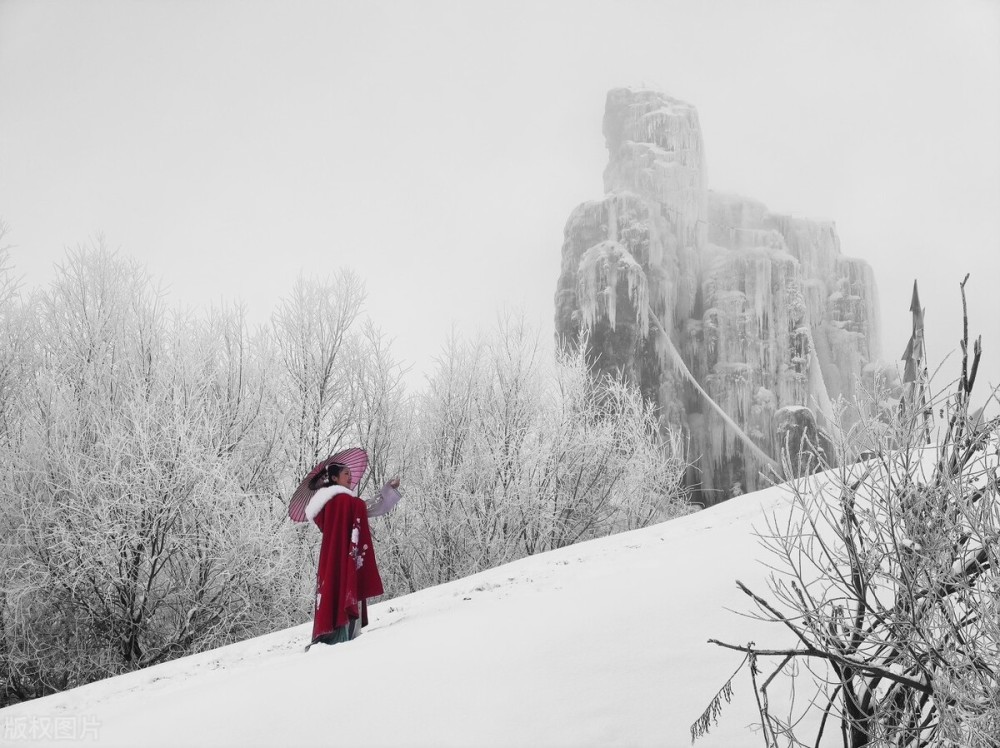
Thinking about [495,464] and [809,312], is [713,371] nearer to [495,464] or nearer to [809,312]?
[809,312]

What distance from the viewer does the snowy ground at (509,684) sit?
2.47 m

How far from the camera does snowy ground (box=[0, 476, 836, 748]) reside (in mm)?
2473

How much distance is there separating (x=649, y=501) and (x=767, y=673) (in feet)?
40.8

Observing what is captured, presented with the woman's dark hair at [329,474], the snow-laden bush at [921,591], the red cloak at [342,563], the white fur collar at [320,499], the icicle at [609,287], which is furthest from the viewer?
the icicle at [609,287]

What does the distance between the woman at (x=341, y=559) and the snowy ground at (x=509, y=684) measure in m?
0.49

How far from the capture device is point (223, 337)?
42.0ft

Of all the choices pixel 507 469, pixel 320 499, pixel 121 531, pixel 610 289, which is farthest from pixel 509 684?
pixel 610 289

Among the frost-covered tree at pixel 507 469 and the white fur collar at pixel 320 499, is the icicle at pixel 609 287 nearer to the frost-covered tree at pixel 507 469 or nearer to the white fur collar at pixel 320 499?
the frost-covered tree at pixel 507 469

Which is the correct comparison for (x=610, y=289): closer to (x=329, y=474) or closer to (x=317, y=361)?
(x=317, y=361)

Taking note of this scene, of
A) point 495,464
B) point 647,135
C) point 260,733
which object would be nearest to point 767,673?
point 260,733

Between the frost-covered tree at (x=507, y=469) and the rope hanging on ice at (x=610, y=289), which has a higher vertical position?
the rope hanging on ice at (x=610, y=289)

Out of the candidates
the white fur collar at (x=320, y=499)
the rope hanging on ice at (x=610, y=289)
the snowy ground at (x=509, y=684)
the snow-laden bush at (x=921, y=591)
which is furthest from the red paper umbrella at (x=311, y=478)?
the rope hanging on ice at (x=610, y=289)

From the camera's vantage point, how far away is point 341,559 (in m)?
4.63

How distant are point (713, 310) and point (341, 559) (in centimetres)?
2604
